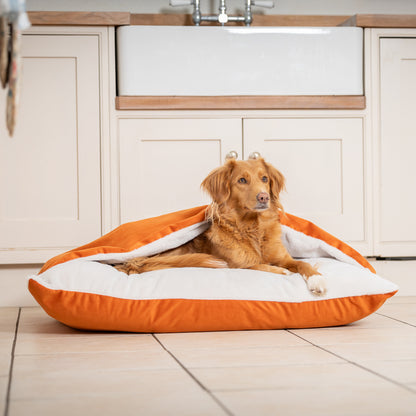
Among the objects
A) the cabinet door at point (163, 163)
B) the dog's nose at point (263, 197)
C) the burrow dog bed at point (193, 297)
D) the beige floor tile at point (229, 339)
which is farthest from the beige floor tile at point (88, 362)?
the cabinet door at point (163, 163)

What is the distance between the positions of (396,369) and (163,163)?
155 centimetres

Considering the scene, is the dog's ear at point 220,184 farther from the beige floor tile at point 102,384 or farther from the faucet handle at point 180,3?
the faucet handle at point 180,3

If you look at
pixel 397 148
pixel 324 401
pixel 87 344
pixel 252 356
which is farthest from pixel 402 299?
pixel 324 401

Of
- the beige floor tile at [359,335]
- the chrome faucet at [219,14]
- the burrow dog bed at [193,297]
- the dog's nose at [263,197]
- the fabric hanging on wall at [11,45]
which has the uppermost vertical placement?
the chrome faucet at [219,14]

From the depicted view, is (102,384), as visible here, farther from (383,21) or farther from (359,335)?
(383,21)

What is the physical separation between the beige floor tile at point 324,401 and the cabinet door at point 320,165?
1.59m

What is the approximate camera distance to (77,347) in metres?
1.83

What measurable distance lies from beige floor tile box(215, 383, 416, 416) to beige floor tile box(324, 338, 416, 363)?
31 cm

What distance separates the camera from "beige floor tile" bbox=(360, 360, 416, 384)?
1.40 m

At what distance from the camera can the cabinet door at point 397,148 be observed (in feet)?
9.62

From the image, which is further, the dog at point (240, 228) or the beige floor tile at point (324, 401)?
the dog at point (240, 228)

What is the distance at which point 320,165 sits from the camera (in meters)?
2.88

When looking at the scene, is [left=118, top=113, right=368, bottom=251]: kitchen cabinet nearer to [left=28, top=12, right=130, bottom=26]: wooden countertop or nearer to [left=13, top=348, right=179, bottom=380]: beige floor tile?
[left=28, top=12, right=130, bottom=26]: wooden countertop

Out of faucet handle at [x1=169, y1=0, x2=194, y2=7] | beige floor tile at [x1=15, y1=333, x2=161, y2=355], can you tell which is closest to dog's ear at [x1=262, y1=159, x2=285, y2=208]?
beige floor tile at [x1=15, y1=333, x2=161, y2=355]
